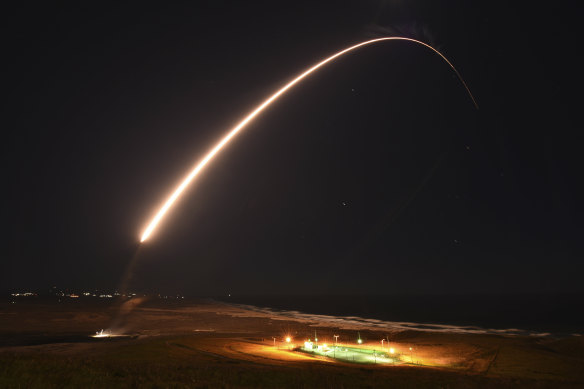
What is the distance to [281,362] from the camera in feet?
84.5

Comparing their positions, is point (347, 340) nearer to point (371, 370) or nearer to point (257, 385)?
point (371, 370)

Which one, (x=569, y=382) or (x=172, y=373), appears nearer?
(x=172, y=373)

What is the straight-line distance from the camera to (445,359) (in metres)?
29.7

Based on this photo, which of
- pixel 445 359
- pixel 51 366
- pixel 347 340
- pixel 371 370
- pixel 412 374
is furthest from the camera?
pixel 347 340

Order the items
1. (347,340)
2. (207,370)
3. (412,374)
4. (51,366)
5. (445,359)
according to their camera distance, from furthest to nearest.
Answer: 1. (347,340)
2. (445,359)
3. (412,374)
4. (207,370)
5. (51,366)

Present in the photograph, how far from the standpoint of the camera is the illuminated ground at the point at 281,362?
49.3 feet

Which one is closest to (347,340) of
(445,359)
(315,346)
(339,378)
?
(315,346)

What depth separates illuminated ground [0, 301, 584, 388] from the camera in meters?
15.0

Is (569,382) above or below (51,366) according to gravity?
below

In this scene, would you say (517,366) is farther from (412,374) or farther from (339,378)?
(339,378)

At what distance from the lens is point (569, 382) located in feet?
71.2

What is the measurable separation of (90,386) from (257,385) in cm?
623

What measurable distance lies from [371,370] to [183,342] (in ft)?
62.1

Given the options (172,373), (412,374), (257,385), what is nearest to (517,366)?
(412,374)
